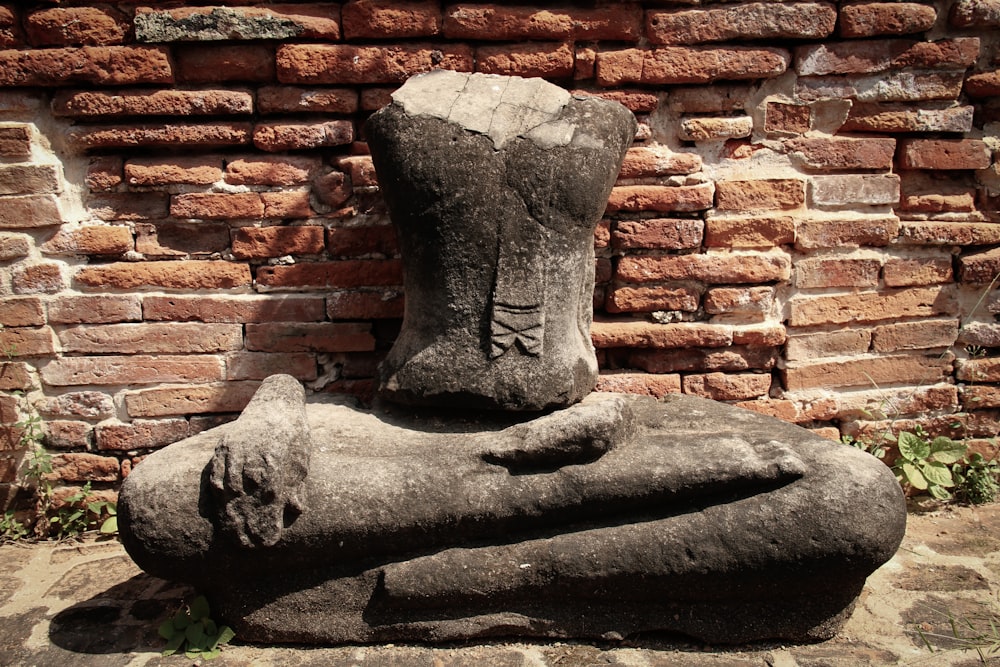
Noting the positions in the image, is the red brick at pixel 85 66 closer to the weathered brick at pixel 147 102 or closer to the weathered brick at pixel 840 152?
the weathered brick at pixel 147 102

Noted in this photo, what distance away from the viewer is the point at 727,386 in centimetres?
267

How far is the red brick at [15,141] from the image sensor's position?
95.3 inches

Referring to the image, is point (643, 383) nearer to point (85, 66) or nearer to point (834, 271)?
point (834, 271)

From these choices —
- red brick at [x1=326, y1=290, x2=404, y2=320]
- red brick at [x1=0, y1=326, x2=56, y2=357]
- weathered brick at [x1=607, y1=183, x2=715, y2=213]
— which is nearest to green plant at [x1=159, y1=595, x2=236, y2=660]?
red brick at [x1=326, y1=290, x2=404, y2=320]

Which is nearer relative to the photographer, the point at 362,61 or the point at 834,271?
the point at 362,61

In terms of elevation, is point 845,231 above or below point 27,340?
above

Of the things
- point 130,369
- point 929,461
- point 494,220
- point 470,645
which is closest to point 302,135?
point 494,220

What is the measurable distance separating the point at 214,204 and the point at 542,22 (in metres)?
1.29

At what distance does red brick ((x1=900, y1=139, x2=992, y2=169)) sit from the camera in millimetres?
2639

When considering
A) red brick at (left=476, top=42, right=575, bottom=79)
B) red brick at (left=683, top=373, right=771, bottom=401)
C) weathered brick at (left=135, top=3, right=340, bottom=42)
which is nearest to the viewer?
weathered brick at (left=135, top=3, right=340, bottom=42)

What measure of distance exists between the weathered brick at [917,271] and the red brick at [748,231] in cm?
41

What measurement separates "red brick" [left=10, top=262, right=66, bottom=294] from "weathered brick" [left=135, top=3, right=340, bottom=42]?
2.74ft

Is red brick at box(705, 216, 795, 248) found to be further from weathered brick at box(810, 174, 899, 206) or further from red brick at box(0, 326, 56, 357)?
red brick at box(0, 326, 56, 357)

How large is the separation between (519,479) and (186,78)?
175 centimetres
